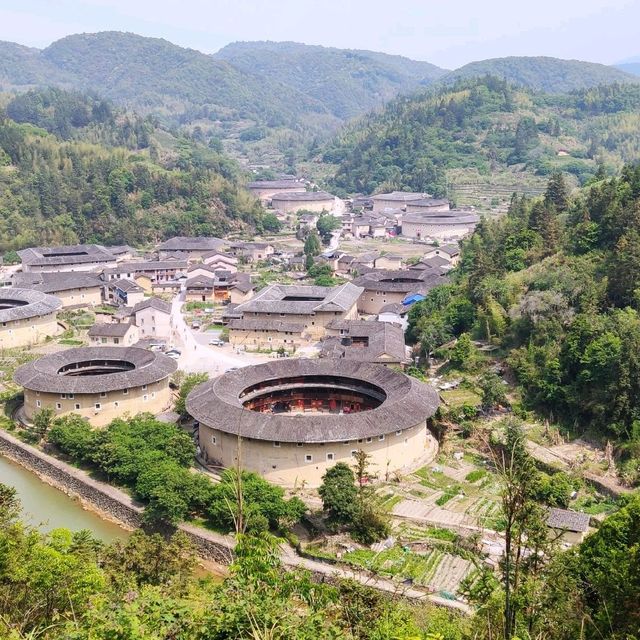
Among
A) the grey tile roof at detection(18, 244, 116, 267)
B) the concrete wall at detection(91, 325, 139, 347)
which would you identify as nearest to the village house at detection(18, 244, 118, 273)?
the grey tile roof at detection(18, 244, 116, 267)

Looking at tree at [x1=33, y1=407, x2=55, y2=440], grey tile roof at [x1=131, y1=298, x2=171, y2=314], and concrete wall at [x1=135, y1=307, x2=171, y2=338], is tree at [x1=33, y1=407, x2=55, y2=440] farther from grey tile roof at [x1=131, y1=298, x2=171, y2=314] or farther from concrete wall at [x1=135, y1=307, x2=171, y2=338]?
grey tile roof at [x1=131, y1=298, x2=171, y2=314]

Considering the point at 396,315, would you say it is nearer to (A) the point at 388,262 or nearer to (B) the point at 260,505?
(A) the point at 388,262

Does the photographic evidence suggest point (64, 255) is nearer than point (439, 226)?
Yes

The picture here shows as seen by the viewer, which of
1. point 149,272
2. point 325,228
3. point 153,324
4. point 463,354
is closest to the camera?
point 463,354

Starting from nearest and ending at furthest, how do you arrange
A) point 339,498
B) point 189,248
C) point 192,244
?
1. point 339,498
2. point 189,248
3. point 192,244

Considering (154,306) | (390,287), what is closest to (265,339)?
(154,306)
